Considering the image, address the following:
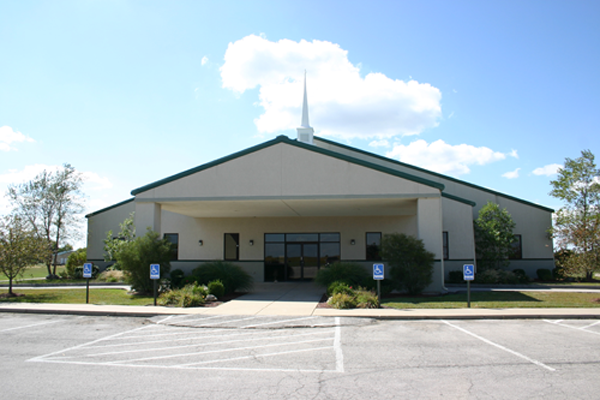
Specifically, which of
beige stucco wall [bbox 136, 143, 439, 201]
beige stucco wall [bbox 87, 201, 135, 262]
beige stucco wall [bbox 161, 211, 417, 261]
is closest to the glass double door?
beige stucco wall [bbox 161, 211, 417, 261]

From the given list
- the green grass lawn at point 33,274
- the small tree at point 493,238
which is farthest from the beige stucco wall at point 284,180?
the green grass lawn at point 33,274

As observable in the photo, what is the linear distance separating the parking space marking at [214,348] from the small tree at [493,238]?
16.1 m

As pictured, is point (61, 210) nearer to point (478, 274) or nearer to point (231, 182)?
point (231, 182)

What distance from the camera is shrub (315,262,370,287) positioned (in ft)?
53.1

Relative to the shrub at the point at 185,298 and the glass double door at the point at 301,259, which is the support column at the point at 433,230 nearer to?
the glass double door at the point at 301,259

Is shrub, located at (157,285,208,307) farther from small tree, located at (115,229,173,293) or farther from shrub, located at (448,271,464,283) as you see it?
shrub, located at (448,271,464,283)

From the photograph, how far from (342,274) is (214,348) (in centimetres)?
875

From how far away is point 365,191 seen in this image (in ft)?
55.2

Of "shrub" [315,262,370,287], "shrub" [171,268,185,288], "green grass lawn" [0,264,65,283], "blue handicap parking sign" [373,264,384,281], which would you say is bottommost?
"green grass lawn" [0,264,65,283]

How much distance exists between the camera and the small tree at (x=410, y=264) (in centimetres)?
1589

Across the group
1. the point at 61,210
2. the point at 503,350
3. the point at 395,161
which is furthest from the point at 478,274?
the point at 61,210

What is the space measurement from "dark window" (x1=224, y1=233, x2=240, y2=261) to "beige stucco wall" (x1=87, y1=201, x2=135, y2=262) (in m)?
9.26

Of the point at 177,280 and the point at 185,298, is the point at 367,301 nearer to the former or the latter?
the point at 185,298

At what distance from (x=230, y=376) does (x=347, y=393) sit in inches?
71.4
